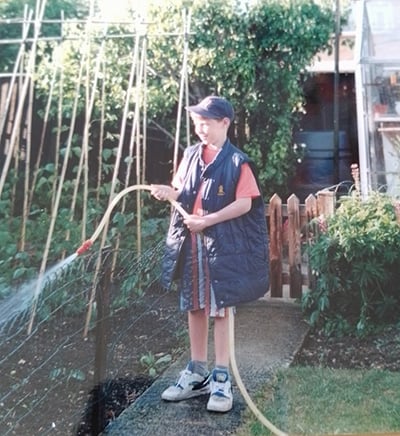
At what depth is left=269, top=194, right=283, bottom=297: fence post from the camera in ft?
9.94

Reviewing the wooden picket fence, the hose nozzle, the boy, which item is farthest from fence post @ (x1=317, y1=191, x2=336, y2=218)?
the hose nozzle

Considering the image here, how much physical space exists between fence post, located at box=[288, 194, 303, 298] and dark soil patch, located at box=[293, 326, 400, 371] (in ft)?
0.56

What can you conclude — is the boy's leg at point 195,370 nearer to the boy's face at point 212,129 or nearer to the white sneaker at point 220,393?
the white sneaker at point 220,393

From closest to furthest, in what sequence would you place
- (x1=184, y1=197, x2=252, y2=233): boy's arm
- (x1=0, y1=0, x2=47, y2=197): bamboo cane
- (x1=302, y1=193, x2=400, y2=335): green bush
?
(x1=184, y1=197, x2=252, y2=233): boy's arm → (x1=0, y1=0, x2=47, y2=197): bamboo cane → (x1=302, y1=193, x2=400, y2=335): green bush

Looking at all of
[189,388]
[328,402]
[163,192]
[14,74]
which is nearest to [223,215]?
[163,192]

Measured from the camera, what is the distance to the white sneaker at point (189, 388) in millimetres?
3018

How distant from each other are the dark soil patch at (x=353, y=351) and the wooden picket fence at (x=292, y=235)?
0.19m

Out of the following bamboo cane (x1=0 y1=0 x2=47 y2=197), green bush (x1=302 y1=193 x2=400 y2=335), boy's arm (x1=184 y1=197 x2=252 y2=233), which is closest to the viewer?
boy's arm (x1=184 y1=197 x2=252 y2=233)

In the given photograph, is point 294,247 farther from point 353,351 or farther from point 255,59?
point 255,59

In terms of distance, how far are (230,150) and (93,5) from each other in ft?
2.17

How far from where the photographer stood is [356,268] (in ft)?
10.5

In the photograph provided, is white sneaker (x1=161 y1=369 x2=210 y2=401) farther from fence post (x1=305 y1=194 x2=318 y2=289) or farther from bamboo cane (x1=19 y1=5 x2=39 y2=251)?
bamboo cane (x1=19 y1=5 x2=39 y2=251)

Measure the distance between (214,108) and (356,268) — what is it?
77 cm

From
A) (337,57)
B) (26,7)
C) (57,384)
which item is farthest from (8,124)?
(337,57)
